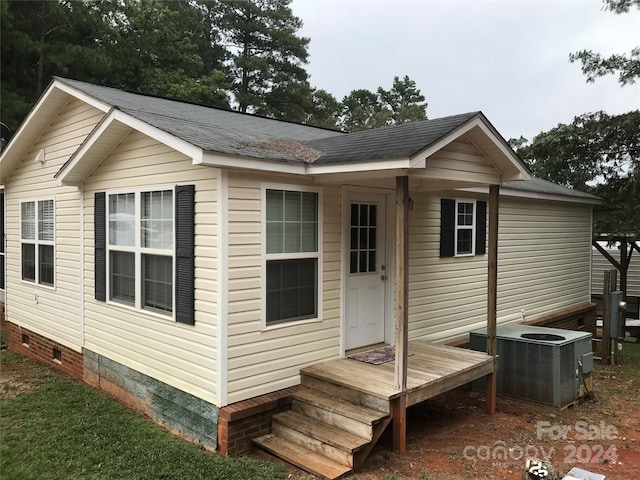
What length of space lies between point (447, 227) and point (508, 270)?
2295mm

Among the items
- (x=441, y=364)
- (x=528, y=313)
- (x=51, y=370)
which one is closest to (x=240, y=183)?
(x=441, y=364)

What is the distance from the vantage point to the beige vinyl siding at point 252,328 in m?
4.61

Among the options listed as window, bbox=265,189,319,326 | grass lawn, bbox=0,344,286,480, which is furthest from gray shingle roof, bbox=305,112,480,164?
grass lawn, bbox=0,344,286,480

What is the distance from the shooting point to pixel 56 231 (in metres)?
7.48

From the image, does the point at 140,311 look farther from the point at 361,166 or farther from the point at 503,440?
the point at 503,440

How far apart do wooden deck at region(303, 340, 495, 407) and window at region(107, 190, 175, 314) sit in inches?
75.2

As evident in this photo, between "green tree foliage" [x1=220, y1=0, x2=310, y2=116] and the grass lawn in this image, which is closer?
the grass lawn

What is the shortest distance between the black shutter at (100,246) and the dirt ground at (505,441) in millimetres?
3625

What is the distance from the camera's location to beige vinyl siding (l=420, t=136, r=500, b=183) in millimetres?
4820

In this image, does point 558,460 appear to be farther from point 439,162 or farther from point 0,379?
point 0,379

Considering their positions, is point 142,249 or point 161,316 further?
point 142,249

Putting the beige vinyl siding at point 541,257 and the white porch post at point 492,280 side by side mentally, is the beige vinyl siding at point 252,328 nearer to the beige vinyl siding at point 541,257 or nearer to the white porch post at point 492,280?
the white porch post at point 492,280

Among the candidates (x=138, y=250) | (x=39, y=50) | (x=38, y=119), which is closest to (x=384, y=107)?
(x=39, y=50)

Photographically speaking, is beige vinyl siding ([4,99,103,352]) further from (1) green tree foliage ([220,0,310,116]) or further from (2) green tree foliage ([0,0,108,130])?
(1) green tree foliage ([220,0,310,116])
